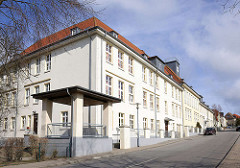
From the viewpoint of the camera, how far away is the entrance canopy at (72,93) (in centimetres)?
1468

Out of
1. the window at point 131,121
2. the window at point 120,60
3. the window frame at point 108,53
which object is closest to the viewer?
the window frame at point 108,53

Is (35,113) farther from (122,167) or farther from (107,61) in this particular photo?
(122,167)

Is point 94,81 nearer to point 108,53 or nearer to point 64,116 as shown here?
point 108,53

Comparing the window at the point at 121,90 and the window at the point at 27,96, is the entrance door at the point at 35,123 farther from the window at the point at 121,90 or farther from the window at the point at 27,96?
the window at the point at 121,90

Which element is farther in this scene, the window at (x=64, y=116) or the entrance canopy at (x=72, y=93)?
the window at (x=64, y=116)

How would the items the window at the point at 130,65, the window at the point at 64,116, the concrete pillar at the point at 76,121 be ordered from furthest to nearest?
the window at the point at 130,65, the window at the point at 64,116, the concrete pillar at the point at 76,121

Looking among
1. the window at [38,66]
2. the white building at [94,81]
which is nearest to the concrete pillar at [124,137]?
→ the white building at [94,81]

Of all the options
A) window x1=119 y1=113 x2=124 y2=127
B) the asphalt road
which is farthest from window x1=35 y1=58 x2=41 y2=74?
the asphalt road

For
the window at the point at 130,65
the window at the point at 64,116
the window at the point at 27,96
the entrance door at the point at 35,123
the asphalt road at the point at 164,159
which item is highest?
the window at the point at 130,65

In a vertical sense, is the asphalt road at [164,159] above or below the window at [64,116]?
below

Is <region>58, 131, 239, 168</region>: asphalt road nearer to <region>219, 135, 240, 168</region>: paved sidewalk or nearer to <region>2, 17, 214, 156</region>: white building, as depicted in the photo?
<region>219, 135, 240, 168</region>: paved sidewalk

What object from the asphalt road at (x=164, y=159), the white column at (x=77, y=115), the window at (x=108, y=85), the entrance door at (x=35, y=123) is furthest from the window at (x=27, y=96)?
the asphalt road at (x=164, y=159)

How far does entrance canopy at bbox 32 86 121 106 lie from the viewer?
14.7m

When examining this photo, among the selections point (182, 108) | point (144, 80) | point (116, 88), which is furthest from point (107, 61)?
point (182, 108)
